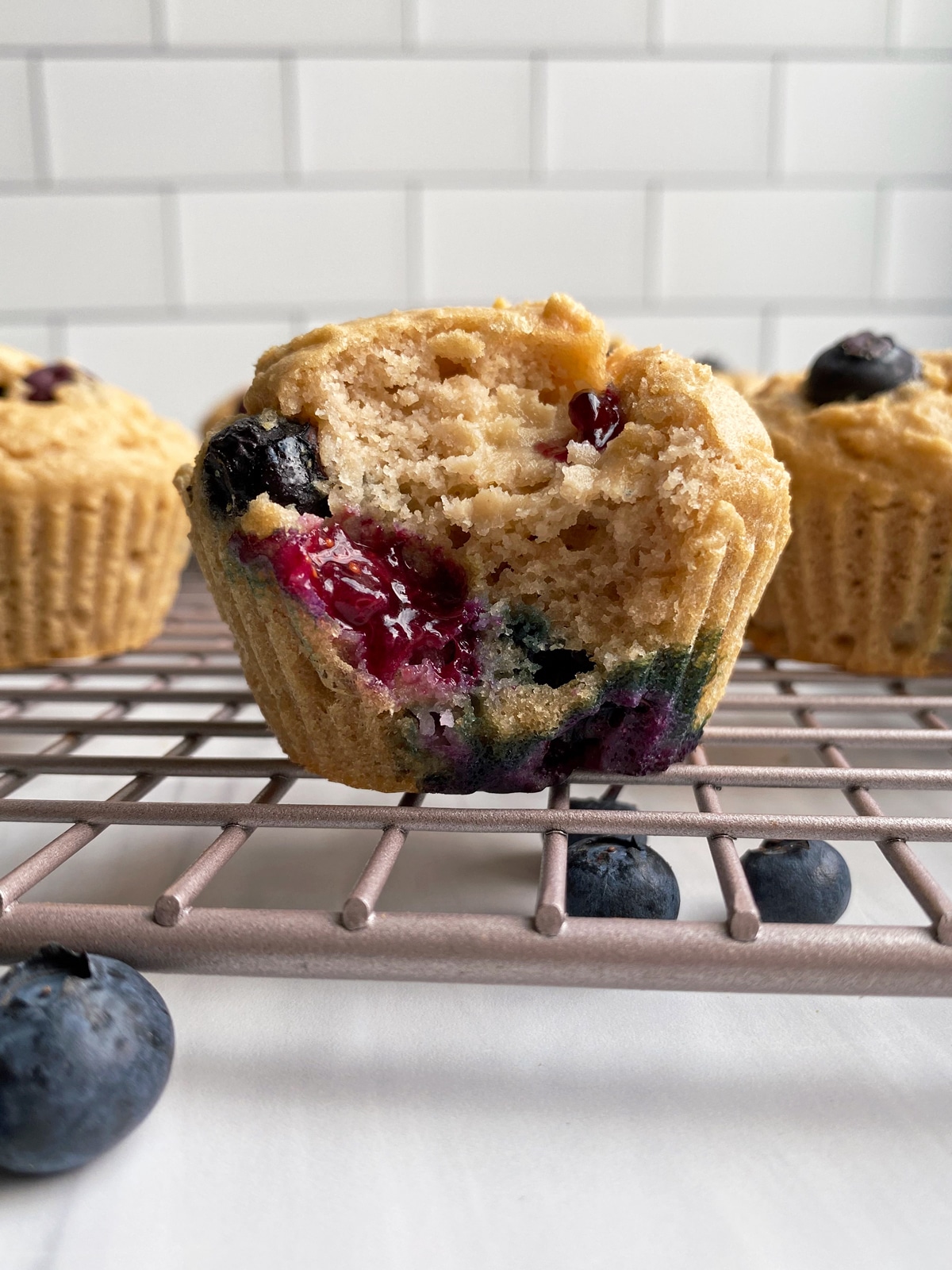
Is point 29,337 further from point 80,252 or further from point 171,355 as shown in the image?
point 171,355

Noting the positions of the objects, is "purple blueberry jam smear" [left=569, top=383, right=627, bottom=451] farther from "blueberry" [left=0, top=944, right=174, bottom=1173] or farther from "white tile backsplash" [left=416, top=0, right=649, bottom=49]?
"white tile backsplash" [left=416, top=0, right=649, bottom=49]

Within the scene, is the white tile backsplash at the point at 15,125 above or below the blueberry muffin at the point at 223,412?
above

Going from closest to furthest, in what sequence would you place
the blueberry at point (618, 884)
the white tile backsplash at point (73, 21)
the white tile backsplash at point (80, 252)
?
the blueberry at point (618, 884), the white tile backsplash at point (73, 21), the white tile backsplash at point (80, 252)

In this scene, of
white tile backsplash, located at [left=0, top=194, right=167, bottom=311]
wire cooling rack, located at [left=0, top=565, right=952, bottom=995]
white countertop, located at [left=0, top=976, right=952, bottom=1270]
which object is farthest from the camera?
white tile backsplash, located at [left=0, top=194, right=167, bottom=311]

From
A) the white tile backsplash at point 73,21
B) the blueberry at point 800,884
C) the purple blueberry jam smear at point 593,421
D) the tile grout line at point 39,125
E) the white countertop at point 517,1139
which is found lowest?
the white countertop at point 517,1139

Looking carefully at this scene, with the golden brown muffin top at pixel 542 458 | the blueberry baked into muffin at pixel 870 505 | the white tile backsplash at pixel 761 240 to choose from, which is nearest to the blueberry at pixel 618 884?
the golden brown muffin top at pixel 542 458

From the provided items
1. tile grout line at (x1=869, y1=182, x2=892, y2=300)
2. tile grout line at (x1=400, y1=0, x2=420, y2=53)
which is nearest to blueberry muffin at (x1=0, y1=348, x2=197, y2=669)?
tile grout line at (x1=400, y1=0, x2=420, y2=53)

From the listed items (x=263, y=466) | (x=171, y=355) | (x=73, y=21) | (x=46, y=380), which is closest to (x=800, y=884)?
(x=263, y=466)

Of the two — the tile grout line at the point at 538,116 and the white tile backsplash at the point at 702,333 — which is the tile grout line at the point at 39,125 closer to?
the tile grout line at the point at 538,116
